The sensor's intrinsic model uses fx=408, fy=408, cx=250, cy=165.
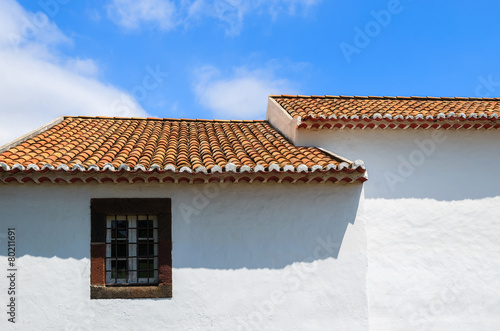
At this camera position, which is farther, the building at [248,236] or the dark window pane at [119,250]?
the dark window pane at [119,250]

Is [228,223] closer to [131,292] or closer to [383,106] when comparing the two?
[131,292]

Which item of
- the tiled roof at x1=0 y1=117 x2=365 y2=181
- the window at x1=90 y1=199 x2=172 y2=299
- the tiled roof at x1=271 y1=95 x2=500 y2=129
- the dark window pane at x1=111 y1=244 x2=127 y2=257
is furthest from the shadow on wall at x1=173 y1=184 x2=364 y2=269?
the tiled roof at x1=271 y1=95 x2=500 y2=129

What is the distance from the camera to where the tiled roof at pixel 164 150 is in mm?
6488

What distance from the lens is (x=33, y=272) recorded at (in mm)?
6582

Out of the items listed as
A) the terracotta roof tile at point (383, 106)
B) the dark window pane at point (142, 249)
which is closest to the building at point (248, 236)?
the dark window pane at point (142, 249)

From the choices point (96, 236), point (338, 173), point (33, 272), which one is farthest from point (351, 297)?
point (33, 272)

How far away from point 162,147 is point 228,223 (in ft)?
7.35

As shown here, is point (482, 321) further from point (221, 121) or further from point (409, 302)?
point (221, 121)

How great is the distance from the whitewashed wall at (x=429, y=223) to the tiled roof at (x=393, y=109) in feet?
1.22

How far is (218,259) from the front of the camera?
689cm

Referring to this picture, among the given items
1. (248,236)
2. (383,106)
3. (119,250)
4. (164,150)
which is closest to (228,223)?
(248,236)

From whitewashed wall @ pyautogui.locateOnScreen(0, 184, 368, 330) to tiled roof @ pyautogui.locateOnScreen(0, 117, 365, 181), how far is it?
464mm

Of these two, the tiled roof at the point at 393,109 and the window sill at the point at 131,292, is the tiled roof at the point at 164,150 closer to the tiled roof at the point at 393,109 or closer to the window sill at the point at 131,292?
the tiled roof at the point at 393,109

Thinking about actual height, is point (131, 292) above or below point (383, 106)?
below
